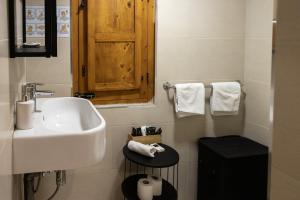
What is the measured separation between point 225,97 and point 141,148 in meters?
0.84

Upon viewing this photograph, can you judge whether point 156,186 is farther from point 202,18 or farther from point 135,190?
point 202,18

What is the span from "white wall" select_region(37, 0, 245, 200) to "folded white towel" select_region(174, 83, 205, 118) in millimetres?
102

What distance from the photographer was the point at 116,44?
2.75 metres

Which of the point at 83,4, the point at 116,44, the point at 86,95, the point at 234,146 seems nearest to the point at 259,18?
the point at 234,146

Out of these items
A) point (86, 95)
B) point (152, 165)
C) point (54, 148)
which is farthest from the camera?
point (86, 95)

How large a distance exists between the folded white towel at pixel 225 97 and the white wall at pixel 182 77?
111mm

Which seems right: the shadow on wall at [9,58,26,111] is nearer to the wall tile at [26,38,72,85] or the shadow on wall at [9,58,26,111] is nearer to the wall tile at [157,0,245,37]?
the wall tile at [26,38,72,85]

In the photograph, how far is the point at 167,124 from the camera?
290cm

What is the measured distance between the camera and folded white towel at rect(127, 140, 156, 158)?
2.52 metres

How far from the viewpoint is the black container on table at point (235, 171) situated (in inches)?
103

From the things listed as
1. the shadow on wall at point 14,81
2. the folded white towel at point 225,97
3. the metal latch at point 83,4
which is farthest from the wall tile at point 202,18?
the shadow on wall at point 14,81

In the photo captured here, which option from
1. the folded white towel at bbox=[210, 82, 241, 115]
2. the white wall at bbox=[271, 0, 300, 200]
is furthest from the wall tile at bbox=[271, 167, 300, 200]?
the folded white towel at bbox=[210, 82, 241, 115]

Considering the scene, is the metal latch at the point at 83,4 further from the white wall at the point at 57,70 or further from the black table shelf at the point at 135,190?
the black table shelf at the point at 135,190

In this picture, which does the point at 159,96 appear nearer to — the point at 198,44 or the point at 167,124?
the point at 167,124
